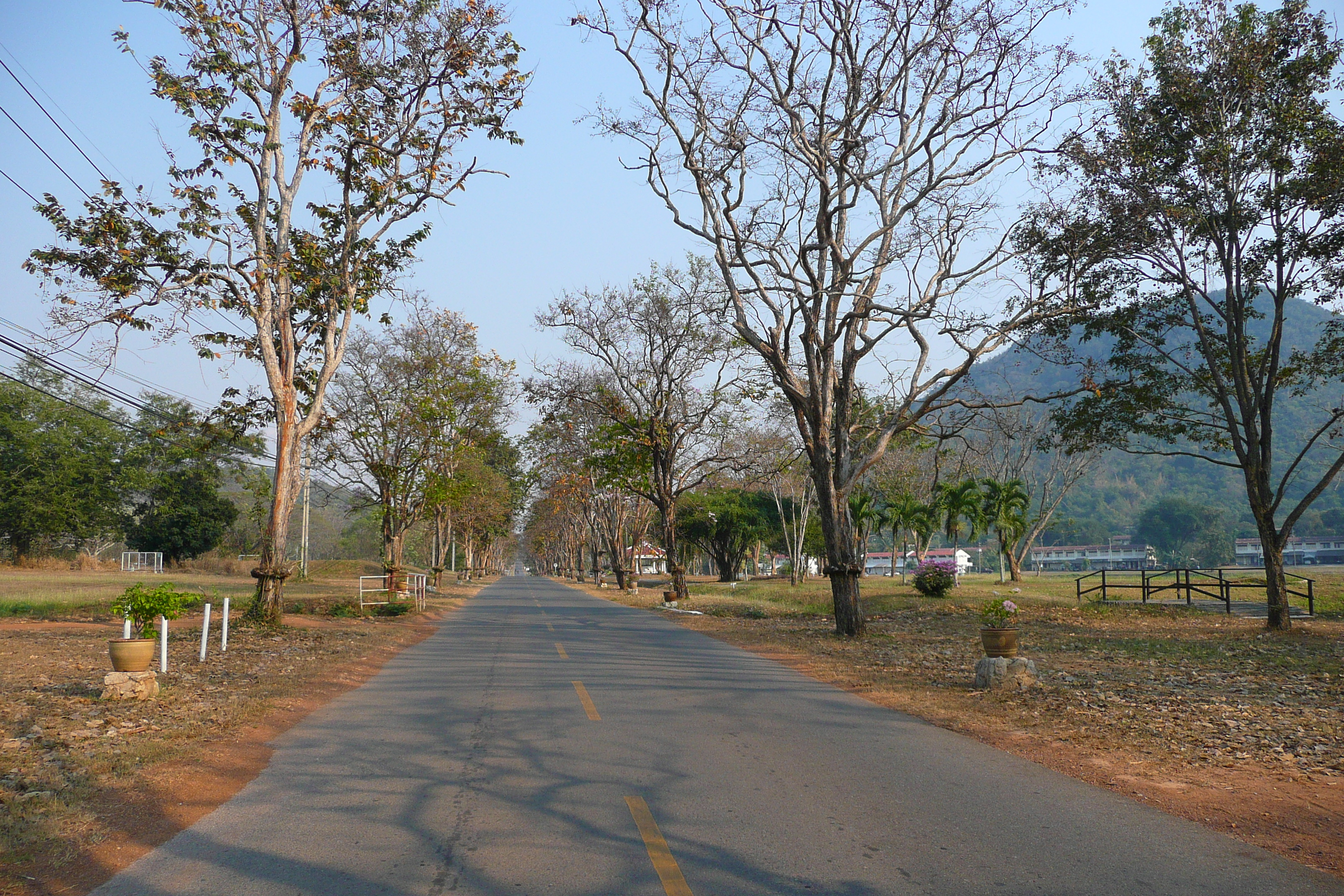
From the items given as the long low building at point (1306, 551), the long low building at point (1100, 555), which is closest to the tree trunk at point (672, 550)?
the long low building at point (1100, 555)

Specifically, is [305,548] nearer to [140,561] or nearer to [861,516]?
[140,561]

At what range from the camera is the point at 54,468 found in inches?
2322

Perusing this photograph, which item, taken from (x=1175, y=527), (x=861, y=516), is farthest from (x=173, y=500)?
(x=1175, y=527)

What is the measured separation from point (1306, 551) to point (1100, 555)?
978 inches

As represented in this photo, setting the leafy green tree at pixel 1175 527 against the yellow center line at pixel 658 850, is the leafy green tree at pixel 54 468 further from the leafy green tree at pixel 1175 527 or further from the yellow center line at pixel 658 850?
the leafy green tree at pixel 1175 527

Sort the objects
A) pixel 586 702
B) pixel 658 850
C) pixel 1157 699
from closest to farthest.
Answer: pixel 658 850 → pixel 586 702 → pixel 1157 699

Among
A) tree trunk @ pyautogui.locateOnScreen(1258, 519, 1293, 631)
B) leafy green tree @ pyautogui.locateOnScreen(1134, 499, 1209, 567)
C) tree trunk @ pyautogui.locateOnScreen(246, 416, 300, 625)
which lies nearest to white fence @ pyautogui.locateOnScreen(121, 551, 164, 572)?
tree trunk @ pyautogui.locateOnScreen(246, 416, 300, 625)

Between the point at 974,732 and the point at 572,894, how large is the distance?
18.8ft

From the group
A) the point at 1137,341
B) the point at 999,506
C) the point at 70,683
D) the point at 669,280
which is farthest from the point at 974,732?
the point at 999,506

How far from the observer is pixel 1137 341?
21.9 m

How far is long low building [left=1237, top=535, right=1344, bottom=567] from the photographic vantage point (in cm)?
10762

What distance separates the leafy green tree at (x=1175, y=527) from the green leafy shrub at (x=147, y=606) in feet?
365

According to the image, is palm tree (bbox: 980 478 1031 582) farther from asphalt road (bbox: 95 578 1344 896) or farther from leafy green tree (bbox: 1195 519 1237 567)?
leafy green tree (bbox: 1195 519 1237 567)

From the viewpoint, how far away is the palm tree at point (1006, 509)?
43.8 m
